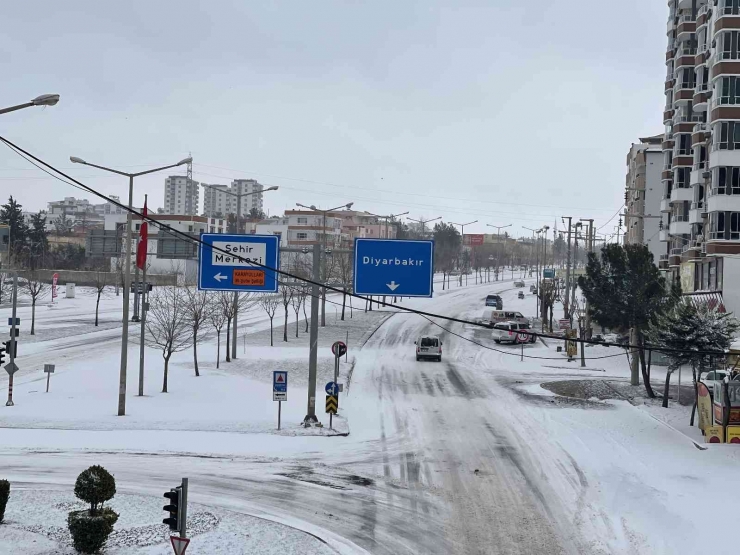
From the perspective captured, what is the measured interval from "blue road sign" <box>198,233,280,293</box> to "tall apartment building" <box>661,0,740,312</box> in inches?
880

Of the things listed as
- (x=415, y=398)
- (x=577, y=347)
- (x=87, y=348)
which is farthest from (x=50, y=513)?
(x=577, y=347)

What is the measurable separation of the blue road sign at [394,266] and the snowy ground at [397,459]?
5002mm

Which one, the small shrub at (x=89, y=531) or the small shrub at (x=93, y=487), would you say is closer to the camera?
the small shrub at (x=89, y=531)

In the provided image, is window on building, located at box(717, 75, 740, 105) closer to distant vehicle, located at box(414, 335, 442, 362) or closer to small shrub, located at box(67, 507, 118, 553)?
distant vehicle, located at box(414, 335, 442, 362)

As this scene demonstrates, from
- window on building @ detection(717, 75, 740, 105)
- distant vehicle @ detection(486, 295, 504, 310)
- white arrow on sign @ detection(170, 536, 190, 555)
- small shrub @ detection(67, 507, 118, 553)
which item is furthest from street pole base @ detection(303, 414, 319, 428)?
distant vehicle @ detection(486, 295, 504, 310)

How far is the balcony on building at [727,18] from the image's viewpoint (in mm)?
45875

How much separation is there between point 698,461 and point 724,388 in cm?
241

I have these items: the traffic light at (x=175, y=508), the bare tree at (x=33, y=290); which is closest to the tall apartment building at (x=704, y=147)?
the traffic light at (x=175, y=508)

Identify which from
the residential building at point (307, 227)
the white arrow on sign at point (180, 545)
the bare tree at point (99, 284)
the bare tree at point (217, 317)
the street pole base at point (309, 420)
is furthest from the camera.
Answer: the residential building at point (307, 227)

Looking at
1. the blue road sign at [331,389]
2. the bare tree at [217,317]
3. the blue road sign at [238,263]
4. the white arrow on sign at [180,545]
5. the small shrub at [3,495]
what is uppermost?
the blue road sign at [238,263]

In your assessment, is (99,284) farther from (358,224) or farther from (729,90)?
(358,224)

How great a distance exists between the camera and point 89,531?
1366 centimetres

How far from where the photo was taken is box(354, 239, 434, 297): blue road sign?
24.4 metres

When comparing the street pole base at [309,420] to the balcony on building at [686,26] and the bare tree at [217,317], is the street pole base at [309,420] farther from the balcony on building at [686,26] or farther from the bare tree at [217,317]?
the balcony on building at [686,26]
